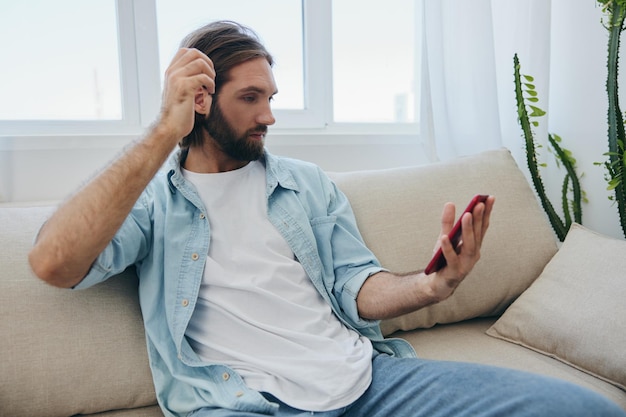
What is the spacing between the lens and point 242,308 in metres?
1.10

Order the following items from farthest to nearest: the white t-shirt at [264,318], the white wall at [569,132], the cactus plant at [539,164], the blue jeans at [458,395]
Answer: the white wall at [569,132], the cactus plant at [539,164], the white t-shirt at [264,318], the blue jeans at [458,395]

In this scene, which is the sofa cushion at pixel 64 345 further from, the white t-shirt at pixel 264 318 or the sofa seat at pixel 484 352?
the sofa seat at pixel 484 352

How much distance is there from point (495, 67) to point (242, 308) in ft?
4.40

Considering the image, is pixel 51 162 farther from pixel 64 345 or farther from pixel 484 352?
pixel 484 352

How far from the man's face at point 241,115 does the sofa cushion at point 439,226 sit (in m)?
0.33

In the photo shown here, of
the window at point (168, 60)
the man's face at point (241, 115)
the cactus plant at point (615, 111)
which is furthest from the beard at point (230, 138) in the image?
the cactus plant at point (615, 111)

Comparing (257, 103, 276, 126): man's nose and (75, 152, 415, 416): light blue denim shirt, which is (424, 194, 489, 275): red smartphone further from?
(257, 103, 276, 126): man's nose

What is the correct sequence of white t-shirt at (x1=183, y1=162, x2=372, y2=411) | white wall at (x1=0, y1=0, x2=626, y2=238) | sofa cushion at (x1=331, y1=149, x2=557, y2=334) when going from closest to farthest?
1. white t-shirt at (x1=183, y1=162, x2=372, y2=411)
2. sofa cushion at (x1=331, y1=149, x2=557, y2=334)
3. white wall at (x1=0, y1=0, x2=626, y2=238)

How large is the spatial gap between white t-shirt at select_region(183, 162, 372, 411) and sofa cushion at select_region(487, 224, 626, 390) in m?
0.47

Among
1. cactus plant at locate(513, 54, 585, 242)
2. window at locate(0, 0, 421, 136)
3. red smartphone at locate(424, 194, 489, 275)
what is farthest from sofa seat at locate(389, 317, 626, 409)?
window at locate(0, 0, 421, 136)

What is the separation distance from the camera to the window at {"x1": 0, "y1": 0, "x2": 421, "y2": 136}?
5.32ft

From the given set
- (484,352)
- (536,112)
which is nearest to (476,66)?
(536,112)

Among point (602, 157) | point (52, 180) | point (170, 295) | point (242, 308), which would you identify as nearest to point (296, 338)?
point (242, 308)

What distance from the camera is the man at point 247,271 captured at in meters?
0.95
